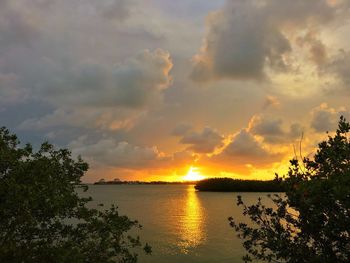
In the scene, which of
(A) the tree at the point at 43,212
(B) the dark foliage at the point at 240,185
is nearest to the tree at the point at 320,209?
(A) the tree at the point at 43,212

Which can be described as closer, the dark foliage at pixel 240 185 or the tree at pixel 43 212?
the tree at pixel 43 212

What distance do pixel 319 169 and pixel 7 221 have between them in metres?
12.4

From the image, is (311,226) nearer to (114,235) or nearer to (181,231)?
(114,235)

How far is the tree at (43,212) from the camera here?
1509 centimetres

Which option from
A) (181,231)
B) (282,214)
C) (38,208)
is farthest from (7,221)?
(181,231)

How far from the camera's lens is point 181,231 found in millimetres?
58750

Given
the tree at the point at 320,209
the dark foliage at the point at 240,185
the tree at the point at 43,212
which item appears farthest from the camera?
the dark foliage at the point at 240,185

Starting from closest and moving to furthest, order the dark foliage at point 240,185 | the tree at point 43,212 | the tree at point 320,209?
1. the tree at point 320,209
2. the tree at point 43,212
3. the dark foliage at point 240,185

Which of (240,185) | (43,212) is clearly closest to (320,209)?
(43,212)

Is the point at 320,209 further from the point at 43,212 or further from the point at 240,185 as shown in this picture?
the point at 240,185

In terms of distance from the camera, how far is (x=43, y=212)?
1606 centimetres

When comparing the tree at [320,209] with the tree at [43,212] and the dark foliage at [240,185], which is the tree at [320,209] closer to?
the tree at [43,212]

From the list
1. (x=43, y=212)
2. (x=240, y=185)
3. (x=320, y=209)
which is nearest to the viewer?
(x=320, y=209)

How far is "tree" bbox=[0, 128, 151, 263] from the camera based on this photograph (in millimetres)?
15086
